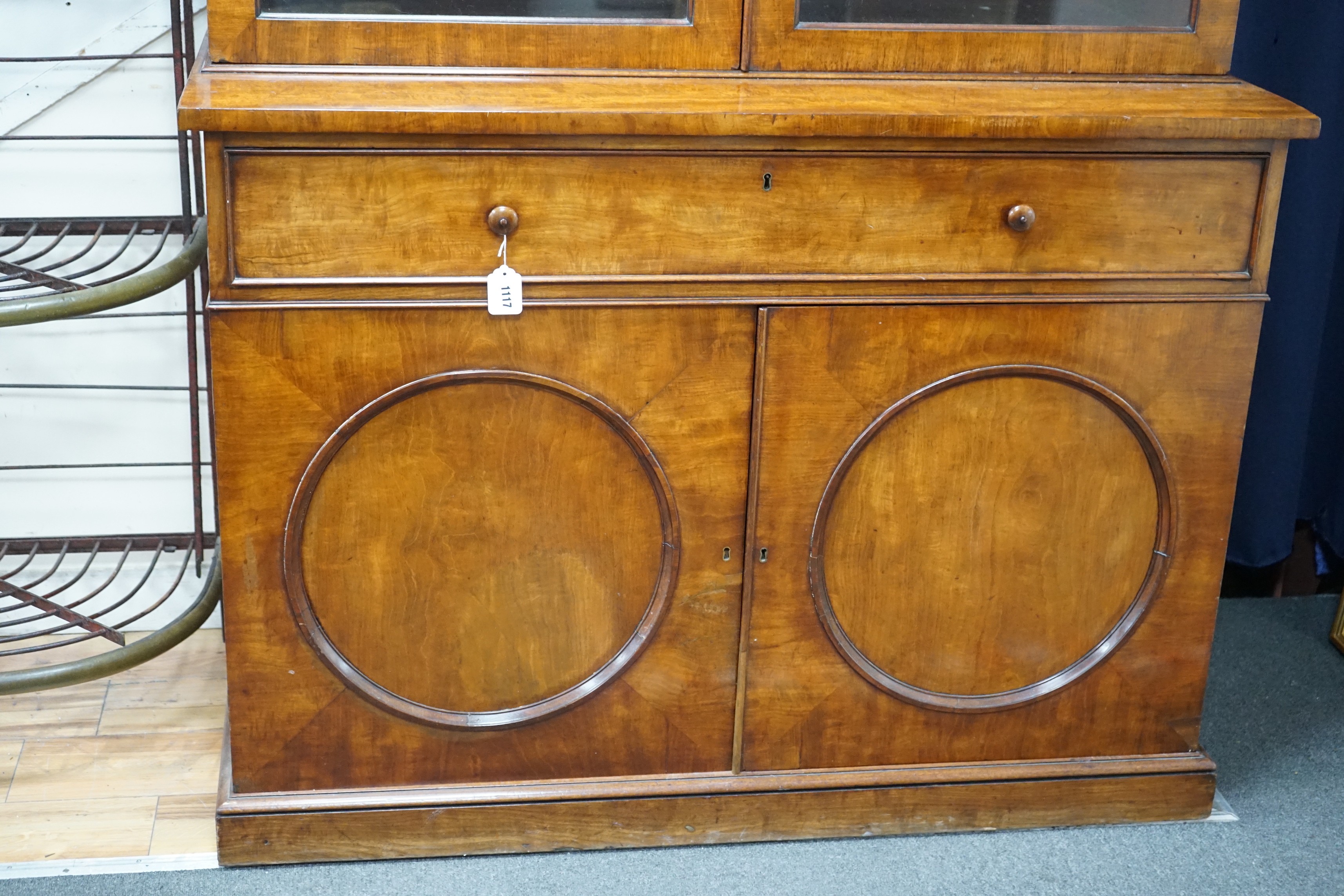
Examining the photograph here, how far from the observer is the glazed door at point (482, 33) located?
1.42 metres

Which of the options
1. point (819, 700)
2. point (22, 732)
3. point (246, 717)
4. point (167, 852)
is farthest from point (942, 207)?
point (22, 732)

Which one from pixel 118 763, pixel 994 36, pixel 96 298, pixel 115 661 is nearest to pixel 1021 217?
pixel 994 36

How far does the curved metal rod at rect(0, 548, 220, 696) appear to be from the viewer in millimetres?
1712

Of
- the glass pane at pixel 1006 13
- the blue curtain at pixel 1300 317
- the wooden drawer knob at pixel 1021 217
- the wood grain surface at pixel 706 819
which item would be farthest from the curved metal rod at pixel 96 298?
the blue curtain at pixel 1300 317

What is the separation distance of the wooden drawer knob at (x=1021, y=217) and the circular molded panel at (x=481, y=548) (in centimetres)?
47

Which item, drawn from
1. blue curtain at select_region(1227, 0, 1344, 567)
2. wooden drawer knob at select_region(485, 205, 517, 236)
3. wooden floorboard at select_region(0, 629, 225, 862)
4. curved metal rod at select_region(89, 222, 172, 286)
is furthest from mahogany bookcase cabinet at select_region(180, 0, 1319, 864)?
blue curtain at select_region(1227, 0, 1344, 567)

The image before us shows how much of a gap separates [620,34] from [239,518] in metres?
0.67

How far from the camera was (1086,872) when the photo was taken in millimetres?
1701

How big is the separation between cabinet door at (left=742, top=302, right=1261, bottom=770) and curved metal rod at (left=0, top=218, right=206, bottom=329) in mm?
692

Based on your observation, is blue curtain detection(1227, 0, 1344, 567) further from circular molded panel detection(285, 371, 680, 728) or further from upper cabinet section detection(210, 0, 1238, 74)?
circular molded panel detection(285, 371, 680, 728)

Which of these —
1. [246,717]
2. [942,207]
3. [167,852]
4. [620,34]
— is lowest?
[167,852]

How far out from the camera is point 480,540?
1.55 metres

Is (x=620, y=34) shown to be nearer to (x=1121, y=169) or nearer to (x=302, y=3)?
(x=302, y=3)

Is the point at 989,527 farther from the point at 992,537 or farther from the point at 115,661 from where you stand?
the point at 115,661
